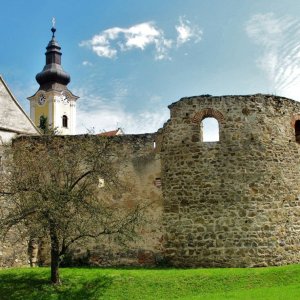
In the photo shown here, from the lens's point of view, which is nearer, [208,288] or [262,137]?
[208,288]

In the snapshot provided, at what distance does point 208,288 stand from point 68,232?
408 cm

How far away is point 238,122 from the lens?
1727 centimetres

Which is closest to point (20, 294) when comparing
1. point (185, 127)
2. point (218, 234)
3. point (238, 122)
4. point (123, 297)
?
point (123, 297)

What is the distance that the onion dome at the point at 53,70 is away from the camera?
61250 millimetres

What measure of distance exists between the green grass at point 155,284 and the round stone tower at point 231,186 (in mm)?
1234

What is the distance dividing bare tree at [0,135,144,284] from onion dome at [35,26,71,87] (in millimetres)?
44300

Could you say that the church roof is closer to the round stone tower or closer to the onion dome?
the round stone tower

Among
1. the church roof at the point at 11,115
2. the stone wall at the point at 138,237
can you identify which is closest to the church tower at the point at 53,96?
the church roof at the point at 11,115

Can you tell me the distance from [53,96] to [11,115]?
4401 cm

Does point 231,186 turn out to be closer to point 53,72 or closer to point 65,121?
point 53,72

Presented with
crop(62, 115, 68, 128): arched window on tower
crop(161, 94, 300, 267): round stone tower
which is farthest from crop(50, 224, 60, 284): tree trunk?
crop(62, 115, 68, 128): arched window on tower

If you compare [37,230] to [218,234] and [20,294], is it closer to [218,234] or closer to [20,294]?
[20,294]

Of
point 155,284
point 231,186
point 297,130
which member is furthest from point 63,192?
point 297,130

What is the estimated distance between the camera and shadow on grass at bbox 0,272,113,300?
555 inches
